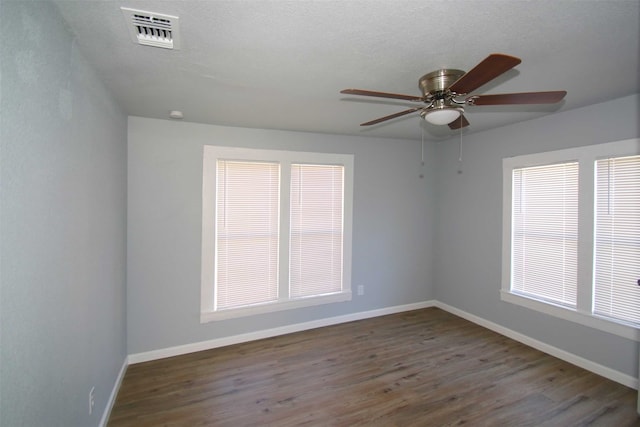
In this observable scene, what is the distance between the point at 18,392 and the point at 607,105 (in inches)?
171

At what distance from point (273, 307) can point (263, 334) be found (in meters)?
0.34

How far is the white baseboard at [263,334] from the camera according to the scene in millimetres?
3135

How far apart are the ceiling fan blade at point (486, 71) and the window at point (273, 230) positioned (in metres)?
2.36

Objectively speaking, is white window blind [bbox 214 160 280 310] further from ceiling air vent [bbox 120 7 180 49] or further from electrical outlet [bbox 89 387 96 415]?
ceiling air vent [bbox 120 7 180 49]

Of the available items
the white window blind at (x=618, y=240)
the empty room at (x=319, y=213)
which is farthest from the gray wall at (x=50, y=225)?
the white window blind at (x=618, y=240)

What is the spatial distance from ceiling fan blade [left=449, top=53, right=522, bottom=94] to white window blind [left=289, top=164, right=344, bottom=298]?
235 centimetres

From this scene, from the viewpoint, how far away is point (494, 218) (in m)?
3.80

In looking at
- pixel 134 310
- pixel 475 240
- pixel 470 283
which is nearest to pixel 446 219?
pixel 475 240

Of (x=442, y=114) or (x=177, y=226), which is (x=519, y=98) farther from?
(x=177, y=226)

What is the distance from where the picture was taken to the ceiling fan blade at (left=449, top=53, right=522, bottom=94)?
1.26 m

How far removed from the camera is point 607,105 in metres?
2.74

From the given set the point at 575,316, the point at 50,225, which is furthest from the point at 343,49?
the point at 575,316

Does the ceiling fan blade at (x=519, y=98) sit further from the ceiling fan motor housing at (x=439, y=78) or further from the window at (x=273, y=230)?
the window at (x=273, y=230)

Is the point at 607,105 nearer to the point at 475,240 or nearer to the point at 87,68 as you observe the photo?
the point at 475,240
